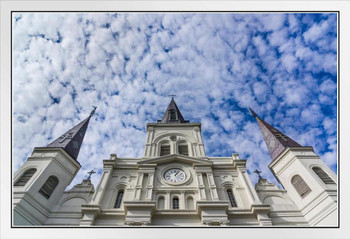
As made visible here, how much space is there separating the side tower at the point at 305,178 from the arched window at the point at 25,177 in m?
16.3

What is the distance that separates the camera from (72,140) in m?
19.2

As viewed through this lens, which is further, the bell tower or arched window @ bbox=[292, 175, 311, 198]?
the bell tower

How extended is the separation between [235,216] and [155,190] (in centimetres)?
520

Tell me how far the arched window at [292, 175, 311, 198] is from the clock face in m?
7.32

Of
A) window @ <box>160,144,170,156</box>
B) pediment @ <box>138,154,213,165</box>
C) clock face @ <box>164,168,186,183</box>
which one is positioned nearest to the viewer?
clock face @ <box>164,168,186,183</box>

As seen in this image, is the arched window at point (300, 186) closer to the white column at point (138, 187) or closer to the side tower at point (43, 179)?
the white column at point (138, 187)

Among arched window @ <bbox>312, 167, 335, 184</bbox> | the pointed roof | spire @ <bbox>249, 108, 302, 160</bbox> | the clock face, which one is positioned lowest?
arched window @ <bbox>312, 167, 335, 184</bbox>

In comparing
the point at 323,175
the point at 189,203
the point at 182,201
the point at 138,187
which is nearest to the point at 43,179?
the point at 138,187

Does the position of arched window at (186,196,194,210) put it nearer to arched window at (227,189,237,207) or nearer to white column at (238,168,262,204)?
arched window at (227,189,237,207)

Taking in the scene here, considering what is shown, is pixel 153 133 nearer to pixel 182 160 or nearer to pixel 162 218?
pixel 182 160

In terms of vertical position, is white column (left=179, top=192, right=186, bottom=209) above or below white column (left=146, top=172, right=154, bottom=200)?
below

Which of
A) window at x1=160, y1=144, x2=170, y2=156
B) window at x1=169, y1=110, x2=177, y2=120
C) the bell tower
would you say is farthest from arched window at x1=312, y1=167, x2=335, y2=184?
window at x1=169, y1=110, x2=177, y2=120

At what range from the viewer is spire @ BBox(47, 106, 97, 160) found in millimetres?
17781

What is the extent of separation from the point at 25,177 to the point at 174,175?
9488 millimetres
